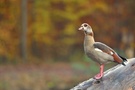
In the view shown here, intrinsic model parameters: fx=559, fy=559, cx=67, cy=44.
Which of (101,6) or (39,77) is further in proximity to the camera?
(101,6)

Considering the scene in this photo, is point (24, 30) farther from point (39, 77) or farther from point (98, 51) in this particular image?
point (98, 51)

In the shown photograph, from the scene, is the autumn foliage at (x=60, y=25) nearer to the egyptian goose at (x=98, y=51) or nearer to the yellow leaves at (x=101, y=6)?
the yellow leaves at (x=101, y=6)

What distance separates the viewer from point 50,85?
75.4ft

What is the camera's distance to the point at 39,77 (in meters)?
24.2

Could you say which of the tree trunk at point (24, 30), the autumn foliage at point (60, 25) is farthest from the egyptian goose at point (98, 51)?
the tree trunk at point (24, 30)

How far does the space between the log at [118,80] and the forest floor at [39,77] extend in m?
14.7

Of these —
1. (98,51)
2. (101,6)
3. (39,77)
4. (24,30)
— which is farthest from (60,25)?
(98,51)

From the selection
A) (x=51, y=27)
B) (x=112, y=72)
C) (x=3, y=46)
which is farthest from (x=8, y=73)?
(x=112, y=72)

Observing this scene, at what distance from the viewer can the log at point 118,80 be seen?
691 cm

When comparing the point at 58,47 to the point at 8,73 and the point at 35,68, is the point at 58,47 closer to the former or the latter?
the point at 35,68

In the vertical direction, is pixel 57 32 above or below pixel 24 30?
below

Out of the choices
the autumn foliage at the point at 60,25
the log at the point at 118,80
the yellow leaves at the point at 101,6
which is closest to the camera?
the log at the point at 118,80

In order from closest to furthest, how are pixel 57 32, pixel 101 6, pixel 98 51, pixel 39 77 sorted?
1. pixel 98 51
2. pixel 39 77
3. pixel 101 6
4. pixel 57 32

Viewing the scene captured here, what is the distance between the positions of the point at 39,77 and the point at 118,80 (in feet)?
56.8
